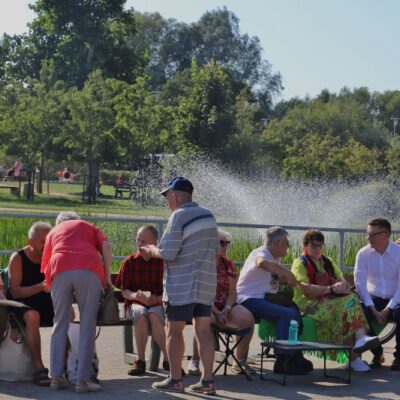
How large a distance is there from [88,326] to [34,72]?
285 feet

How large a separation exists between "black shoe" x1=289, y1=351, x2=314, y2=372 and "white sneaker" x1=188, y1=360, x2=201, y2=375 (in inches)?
35.2

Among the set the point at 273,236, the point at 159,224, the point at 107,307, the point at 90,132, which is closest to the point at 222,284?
the point at 273,236

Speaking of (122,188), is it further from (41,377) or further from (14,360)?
(41,377)

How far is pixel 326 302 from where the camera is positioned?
11.5m

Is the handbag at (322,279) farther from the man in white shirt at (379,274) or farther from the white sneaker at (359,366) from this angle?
the white sneaker at (359,366)

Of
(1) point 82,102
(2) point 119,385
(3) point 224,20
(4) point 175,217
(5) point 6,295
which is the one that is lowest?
(2) point 119,385

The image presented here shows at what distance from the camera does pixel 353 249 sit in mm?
19359

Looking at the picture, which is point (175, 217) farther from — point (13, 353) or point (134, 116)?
point (134, 116)

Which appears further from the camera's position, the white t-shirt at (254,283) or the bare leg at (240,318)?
the white t-shirt at (254,283)

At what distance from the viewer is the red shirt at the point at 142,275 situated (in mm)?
11047

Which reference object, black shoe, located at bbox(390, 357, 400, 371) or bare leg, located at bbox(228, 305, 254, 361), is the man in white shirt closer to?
black shoe, located at bbox(390, 357, 400, 371)

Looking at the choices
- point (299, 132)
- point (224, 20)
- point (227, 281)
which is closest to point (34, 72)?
point (299, 132)

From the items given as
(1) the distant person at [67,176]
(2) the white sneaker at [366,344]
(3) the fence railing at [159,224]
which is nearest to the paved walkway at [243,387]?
(2) the white sneaker at [366,344]

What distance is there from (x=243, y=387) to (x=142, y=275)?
1486 mm
